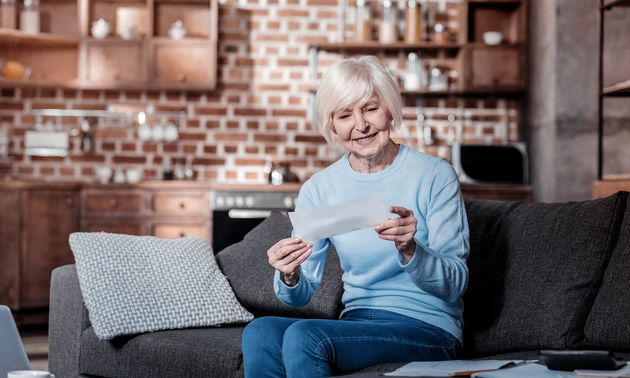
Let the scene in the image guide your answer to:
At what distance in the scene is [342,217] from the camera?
2162 millimetres

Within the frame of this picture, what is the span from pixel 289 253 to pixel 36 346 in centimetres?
343

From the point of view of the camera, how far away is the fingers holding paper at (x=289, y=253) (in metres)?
2.35

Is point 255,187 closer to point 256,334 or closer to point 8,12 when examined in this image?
point 8,12

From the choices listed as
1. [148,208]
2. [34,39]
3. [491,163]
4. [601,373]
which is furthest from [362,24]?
[601,373]

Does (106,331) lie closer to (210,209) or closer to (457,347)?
(457,347)

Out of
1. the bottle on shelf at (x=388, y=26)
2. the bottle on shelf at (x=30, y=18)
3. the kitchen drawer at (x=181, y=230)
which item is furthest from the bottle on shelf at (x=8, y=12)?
the bottle on shelf at (x=388, y=26)

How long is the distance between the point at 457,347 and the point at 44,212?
14.1ft

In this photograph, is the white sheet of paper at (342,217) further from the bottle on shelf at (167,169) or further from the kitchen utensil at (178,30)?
the kitchen utensil at (178,30)

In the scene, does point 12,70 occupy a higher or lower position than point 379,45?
lower

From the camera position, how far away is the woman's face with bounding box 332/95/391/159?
2549 mm

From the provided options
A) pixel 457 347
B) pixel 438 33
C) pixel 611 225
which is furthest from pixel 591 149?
pixel 457 347

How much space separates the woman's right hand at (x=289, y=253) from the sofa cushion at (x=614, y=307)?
2.63ft

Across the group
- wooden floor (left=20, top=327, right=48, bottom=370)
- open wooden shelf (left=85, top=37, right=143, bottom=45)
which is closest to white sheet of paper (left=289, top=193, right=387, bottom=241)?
wooden floor (left=20, top=327, right=48, bottom=370)

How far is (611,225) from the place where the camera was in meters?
2.70
